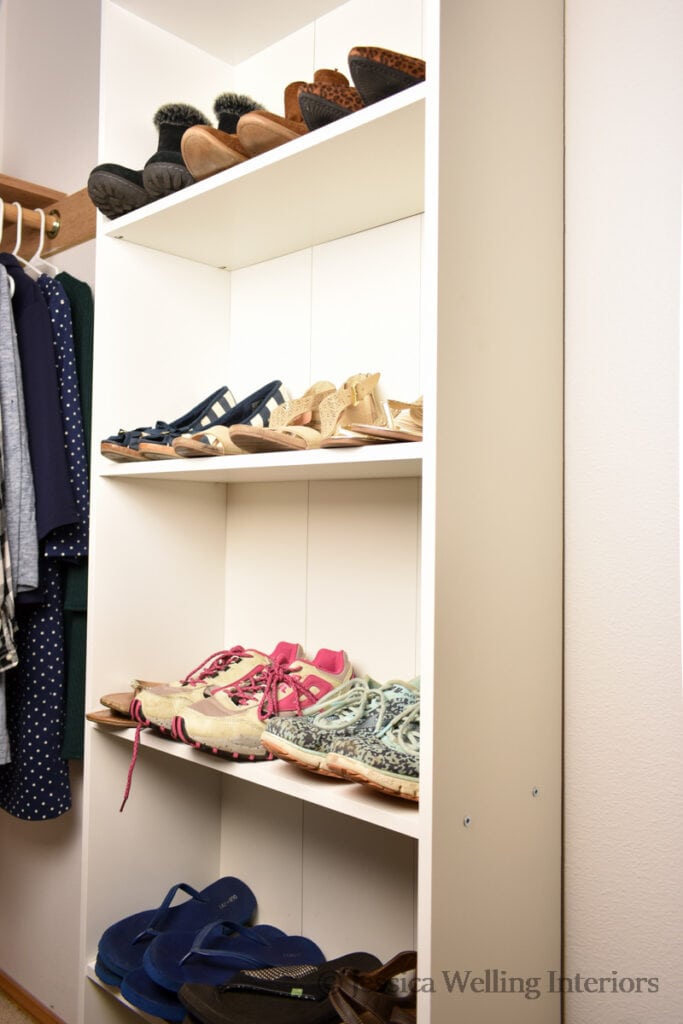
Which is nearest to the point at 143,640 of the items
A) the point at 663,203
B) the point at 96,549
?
the point at 96,549

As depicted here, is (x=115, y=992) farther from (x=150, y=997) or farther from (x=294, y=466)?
(x=294, y=466)

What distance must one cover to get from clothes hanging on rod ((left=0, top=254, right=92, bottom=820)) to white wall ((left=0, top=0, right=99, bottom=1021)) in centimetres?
35

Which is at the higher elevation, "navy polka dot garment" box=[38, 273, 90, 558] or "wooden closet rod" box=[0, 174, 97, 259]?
"wooden closet rod" box=[0, 174, 97, 259]

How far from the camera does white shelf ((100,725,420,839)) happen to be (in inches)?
36.4

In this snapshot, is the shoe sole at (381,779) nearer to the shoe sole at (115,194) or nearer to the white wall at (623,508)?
the white wall at (623,508)

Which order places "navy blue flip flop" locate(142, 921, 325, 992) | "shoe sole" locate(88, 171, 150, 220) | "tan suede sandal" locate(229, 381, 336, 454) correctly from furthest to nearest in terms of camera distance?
1. "shoe sole" locate(88, 171, 150, 220)
2. "navy blue flip flop" locate(142, 921, 325, 992)
3. "tan suede sandal" locate(229, 381, 336, 454)

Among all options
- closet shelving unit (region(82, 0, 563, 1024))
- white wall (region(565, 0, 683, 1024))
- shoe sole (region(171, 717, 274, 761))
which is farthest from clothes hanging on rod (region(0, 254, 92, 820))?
white wall (region(565, 0, 683, 1024))

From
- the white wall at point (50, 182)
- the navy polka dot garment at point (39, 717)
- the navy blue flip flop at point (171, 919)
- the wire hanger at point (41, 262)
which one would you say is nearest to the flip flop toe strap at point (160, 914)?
the navy blue flip flop at point (171, 919)

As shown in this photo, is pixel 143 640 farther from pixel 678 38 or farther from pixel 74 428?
pixel 678 38

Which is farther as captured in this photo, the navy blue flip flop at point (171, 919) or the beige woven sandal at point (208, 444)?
the navy blue flip flop at point (171, 919)

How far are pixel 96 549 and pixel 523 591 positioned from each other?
749mm

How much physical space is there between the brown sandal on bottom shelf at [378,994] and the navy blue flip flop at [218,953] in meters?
0.22

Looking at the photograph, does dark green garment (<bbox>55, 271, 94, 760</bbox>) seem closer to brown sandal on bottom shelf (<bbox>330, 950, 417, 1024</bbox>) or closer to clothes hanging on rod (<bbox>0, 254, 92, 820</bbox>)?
clothes hanging on rod (<bbox>0, 254, 92, 820</bbox>)

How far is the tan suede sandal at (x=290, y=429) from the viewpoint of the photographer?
1122mm
